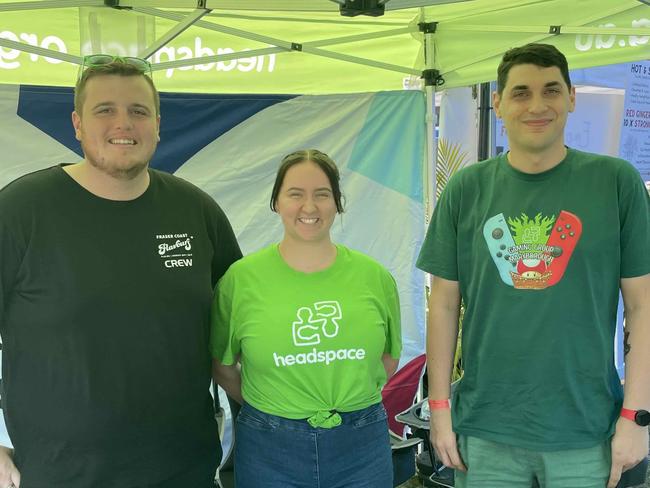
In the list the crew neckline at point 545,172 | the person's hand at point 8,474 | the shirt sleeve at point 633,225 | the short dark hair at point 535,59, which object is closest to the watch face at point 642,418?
the shirt sleeve at point 633,225

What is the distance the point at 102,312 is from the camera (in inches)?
57.7

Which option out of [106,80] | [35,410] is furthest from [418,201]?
[35,410]

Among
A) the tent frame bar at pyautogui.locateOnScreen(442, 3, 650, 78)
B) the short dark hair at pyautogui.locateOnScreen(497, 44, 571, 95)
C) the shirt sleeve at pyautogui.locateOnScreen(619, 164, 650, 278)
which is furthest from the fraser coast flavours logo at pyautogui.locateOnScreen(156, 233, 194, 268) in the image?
the tent frame bar at pyautogui.locateOnScreen(442, 3, 650, 78)

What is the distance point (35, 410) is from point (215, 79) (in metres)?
2.24

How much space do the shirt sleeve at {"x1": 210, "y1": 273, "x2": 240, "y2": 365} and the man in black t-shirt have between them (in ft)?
0.24

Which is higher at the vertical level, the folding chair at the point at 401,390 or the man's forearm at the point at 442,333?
the man's forearm at the point at 442,333

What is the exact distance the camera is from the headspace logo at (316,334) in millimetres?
1596

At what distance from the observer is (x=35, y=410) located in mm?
1470

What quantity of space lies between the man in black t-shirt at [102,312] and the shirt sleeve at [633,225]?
106 centimetres

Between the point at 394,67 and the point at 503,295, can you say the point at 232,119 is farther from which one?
the point at 503,295

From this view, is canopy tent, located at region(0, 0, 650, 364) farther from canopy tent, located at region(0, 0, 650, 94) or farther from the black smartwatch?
the black smartwatch

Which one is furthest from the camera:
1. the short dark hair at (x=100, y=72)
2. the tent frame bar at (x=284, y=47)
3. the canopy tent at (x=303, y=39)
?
the tent frame bar at (x=284, y=47)

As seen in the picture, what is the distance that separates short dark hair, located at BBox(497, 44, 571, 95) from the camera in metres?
1.53

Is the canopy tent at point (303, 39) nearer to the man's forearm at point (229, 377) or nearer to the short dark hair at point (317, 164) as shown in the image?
the short dark hair at point (317, 164)
